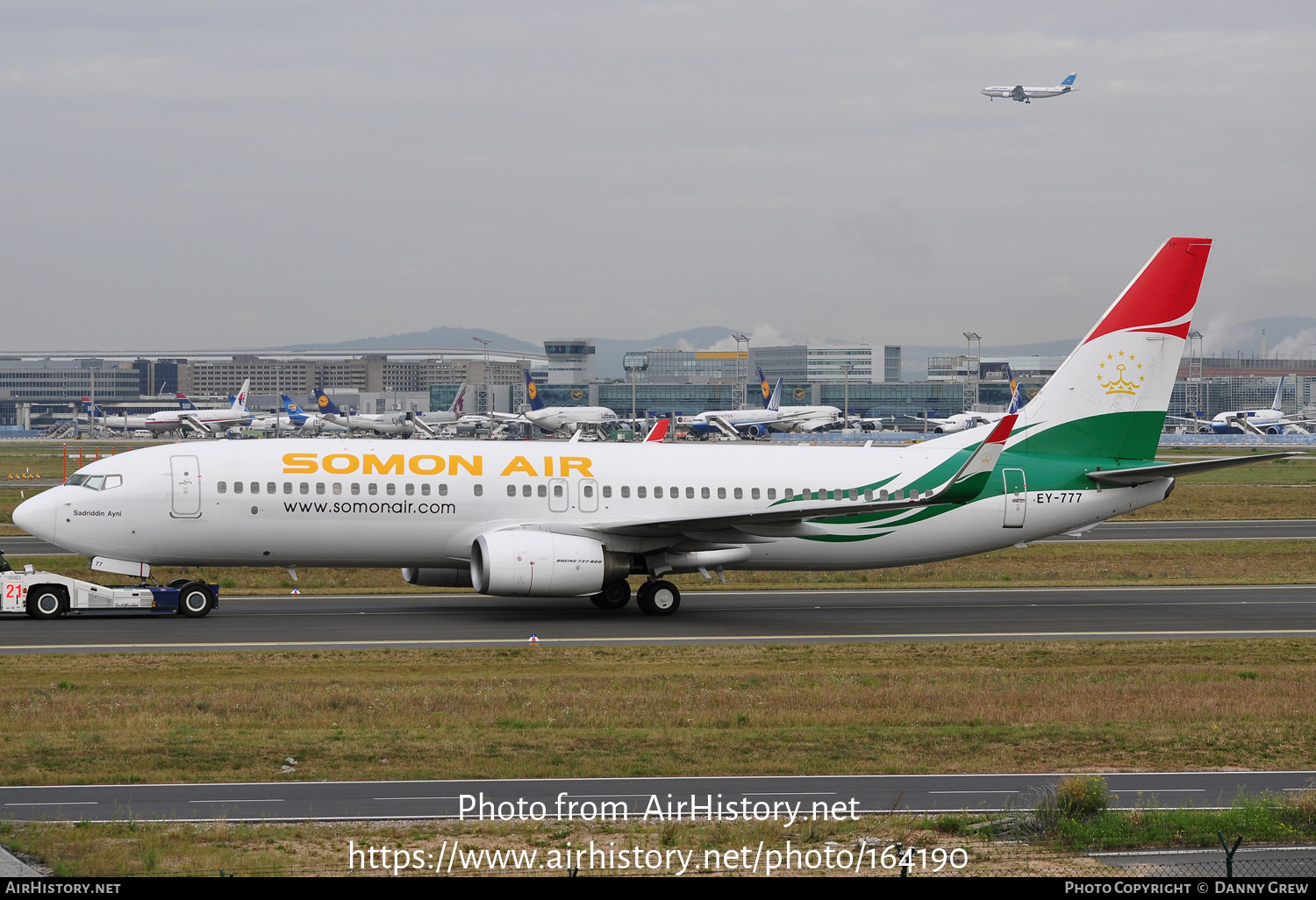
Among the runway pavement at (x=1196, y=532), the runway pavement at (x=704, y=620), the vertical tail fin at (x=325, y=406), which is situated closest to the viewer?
the runway pavement at (x=704, y=620)

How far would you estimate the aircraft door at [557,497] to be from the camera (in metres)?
34.5

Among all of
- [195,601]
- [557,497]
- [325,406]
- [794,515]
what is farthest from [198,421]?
[794,515]

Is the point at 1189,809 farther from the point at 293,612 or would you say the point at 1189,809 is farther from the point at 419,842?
the point at 293,612

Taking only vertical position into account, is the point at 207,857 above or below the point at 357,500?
below

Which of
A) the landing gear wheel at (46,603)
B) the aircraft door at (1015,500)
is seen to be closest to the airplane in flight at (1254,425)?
the aircraft door at (1015,500)

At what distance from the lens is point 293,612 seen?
34.1 metres

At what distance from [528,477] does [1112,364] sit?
17.1 meters

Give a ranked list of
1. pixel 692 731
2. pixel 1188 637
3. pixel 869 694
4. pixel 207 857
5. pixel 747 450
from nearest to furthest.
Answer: pixel 207 857 → pixel 692 731 → pixel 869 694 → pixel 1188 637 → pixel 747 450

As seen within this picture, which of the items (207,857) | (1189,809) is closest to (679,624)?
(1189,809)

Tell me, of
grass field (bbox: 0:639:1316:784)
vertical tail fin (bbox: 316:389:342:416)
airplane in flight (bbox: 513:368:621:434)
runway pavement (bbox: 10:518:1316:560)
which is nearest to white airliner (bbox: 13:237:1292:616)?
grass field (bbox: 0:639:1316:784)

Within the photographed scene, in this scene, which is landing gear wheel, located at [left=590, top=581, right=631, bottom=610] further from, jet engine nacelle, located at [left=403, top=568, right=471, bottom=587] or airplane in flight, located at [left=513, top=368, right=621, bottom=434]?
airplane in flight, located at [left=513, top=368, right=621, bottom=434]

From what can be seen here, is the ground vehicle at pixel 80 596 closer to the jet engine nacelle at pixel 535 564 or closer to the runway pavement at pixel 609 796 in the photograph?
the jet engine nacelle at pixel 535 564

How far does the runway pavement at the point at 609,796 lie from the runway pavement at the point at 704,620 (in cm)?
1215

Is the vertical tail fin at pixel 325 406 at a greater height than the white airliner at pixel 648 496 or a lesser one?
greater
